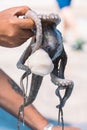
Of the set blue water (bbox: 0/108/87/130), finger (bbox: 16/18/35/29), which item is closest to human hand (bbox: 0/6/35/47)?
finger (bbox: 16/18/35/29)

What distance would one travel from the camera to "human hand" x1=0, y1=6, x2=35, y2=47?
5.75ft

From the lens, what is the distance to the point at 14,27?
1.75m

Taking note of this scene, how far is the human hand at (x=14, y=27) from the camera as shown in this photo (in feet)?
5.75

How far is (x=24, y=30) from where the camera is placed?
177cm

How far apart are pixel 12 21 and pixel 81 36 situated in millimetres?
3698

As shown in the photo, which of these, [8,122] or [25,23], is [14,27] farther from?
[8,122]

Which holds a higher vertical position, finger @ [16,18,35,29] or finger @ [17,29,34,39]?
finger @ [16,18,35,29]

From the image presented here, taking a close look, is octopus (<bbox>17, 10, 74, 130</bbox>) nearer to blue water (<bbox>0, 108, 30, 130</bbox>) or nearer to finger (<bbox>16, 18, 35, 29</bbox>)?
finger (<bbox>16, 18, 35, 29</bbox>)

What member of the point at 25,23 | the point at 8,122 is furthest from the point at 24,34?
the point at 8,122

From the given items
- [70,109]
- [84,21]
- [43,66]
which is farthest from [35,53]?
[84,21]

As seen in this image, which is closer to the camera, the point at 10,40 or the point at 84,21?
the point at 10,40

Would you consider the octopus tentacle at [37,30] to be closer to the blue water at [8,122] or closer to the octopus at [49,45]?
the octopus at [49,45]

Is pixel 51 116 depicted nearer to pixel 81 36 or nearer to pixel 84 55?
pixel 84 55

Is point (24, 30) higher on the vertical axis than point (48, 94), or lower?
higher
